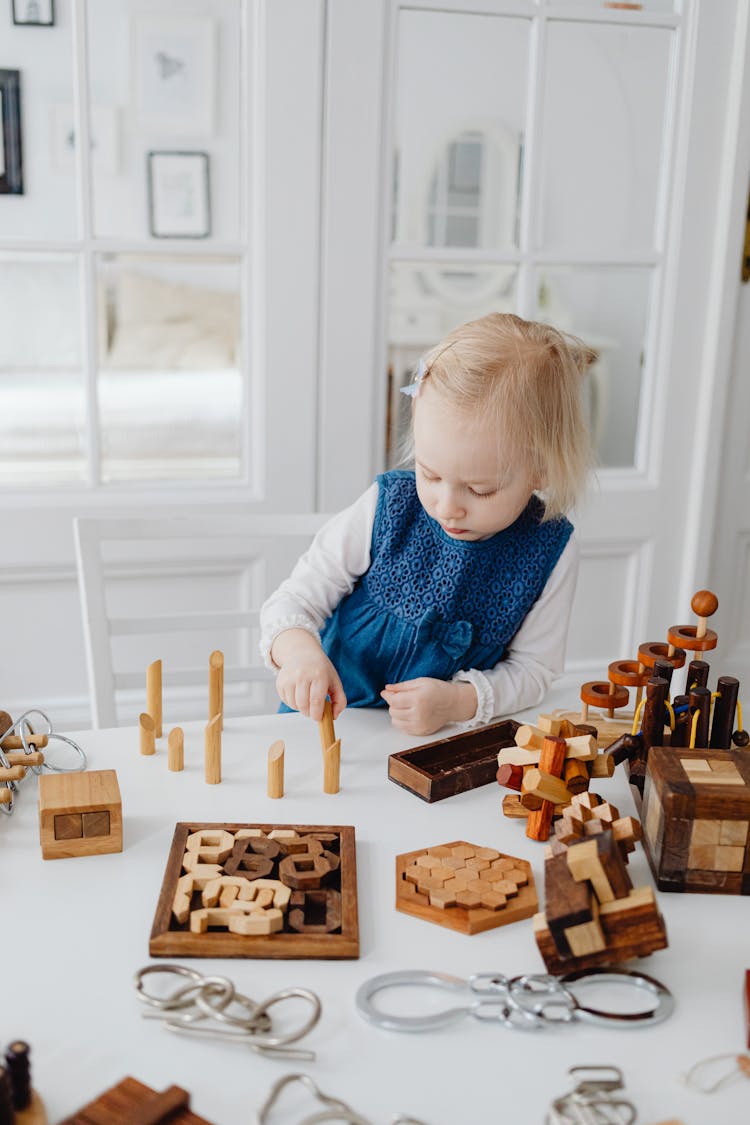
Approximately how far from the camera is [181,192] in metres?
2.02

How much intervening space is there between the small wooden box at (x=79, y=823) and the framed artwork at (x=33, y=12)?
1.54 metres

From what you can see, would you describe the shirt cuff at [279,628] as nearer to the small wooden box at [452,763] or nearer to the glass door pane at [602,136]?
the small wooden box at [452,763]

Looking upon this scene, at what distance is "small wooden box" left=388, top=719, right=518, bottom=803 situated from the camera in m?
0.97

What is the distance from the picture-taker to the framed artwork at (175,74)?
6.33ft

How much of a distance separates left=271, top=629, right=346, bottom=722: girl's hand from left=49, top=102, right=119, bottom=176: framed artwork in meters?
1.22

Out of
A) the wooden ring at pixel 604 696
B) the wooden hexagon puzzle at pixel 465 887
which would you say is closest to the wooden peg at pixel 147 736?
the wooden hexagon puzzle at pixel 465 887

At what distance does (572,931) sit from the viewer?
2.31 feet

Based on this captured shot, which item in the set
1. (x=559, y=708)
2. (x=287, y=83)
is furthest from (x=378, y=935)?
(x=287, y=83)

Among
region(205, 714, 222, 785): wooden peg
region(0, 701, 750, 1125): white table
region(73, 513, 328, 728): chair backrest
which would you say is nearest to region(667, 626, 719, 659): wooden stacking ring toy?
region(0, 701, 750, 1125): white table

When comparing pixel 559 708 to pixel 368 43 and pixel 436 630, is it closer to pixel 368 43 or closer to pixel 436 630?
pixel 436 630

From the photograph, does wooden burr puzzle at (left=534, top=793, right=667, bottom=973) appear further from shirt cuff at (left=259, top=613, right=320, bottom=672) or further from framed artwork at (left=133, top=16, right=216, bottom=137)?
framed artwork at (left=133, top=16, right=216, bottom=137)

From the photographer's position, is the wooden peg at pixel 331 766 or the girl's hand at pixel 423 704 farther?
the girl's hand at pixel 423 704

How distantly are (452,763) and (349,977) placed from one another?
347 mm

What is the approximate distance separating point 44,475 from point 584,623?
46.7 inches
